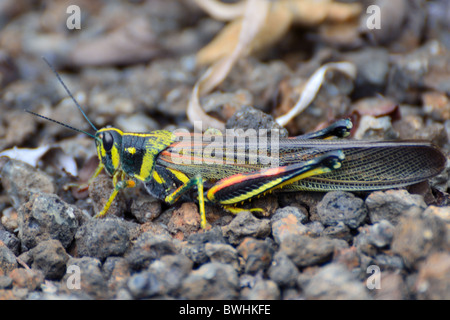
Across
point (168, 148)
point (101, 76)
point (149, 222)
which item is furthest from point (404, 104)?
point (101, 76)

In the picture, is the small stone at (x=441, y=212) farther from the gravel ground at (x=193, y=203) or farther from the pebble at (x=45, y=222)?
the pebble at (x=45, y=222)

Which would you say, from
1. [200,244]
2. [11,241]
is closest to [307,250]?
[200,244]

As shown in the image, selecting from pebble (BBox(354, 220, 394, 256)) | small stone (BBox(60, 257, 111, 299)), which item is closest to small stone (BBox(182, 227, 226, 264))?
small stone (BBox(60, 257, 111, 299))

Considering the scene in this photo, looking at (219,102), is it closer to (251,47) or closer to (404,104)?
(251,47)

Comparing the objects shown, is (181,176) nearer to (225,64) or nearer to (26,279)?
(26,279)

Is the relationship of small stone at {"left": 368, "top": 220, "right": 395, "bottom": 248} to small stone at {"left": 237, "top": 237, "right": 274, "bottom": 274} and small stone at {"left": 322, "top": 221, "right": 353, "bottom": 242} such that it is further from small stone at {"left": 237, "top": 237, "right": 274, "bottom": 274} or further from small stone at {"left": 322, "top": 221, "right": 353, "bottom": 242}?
small stone at {"left": 237, "top": 237, "right": 274, "bottom": 274}
